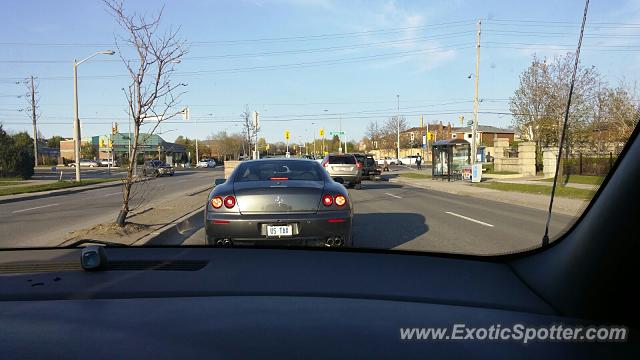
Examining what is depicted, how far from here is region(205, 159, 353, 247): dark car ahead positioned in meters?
6.38

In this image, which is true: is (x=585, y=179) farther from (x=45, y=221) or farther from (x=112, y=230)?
(x=45, y=221)

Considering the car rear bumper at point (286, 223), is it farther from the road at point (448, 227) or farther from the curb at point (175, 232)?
the curb at point (175, 232)

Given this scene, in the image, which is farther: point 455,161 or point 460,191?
point 455,161

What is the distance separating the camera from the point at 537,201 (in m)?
17.2

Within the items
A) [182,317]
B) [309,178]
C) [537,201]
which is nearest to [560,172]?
[182,317]

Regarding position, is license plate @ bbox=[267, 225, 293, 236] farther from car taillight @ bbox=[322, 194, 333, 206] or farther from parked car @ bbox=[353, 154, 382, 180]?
parked car @ bbox=[353, 154, 382, 180]

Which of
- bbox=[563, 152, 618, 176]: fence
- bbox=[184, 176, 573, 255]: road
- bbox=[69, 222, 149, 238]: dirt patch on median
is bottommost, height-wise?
bbox=[184, 176, 573, 255]: road

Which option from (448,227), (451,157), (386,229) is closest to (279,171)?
(386,229)

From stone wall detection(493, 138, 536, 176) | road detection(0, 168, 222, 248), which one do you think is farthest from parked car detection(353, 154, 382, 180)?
road detection(0, 168, 222, 248)

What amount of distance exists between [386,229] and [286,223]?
5077mm

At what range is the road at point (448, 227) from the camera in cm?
891

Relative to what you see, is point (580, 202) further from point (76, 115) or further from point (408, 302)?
point (76, 115)

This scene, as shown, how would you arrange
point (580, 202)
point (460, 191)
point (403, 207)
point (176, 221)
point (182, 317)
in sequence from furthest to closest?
1. point (460, 191)
2. point (403, 207)
3. point (176, 221)
4. point (580, 202)
5. point (182, 317)

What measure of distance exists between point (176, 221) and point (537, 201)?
449 inches
